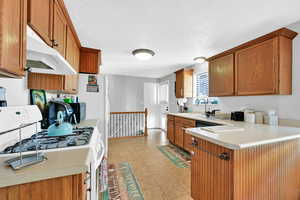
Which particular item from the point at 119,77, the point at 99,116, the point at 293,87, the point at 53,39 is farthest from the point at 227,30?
the point at 119,77

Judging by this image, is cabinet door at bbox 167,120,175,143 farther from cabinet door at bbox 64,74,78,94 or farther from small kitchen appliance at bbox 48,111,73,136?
small kitchen appliance at bbox 48,111,73,136

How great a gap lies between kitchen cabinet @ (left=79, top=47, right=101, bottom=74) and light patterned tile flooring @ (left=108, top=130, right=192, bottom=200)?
6.33 feet

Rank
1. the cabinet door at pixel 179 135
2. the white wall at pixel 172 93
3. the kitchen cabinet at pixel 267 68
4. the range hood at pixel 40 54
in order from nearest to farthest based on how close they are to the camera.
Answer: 1. the range hood at pixel 40 54
2. the kitchen cabinet at pixel 267 68
3. the cabinet door at pixel 179 135
4. the white wall at pixel 172 93

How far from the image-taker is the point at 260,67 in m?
1.81

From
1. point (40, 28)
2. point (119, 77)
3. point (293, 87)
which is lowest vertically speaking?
point (293, 87)

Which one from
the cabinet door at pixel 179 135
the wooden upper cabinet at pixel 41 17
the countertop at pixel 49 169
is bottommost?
the cabinet door at pixel 179 135

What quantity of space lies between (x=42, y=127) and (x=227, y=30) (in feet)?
9.42

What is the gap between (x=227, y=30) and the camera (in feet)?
5.93

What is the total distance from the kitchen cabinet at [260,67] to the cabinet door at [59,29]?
2565 mm

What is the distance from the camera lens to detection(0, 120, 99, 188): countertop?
1.85ft

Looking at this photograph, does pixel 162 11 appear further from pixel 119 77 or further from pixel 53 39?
pixel 119 77

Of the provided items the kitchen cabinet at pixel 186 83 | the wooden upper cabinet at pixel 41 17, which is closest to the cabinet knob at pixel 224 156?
the wooden upper cabinet at pixel 41 17

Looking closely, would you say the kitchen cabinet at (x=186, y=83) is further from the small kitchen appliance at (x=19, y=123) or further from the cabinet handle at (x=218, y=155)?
the small kitchen appliance at (x=19, y=123)

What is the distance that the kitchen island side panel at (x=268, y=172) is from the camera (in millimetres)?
1066
